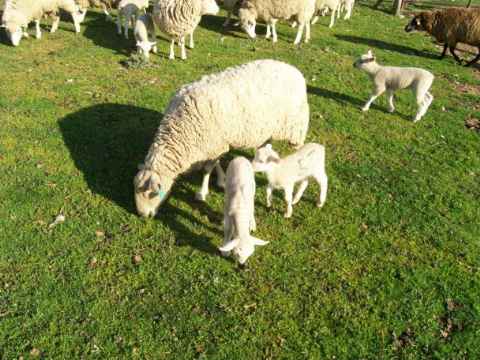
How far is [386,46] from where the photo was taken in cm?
1564

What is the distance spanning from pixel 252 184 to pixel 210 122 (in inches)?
55.9

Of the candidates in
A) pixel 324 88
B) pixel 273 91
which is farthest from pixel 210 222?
pixel 324 88

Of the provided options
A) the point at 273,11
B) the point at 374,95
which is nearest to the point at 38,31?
the point at 273,11

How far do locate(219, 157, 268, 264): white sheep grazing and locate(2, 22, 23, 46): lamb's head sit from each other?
34.7ft

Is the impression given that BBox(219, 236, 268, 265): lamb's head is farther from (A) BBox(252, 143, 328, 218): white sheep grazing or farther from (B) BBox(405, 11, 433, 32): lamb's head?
(B) BBox(405, 11, 433, 32): lamb's head

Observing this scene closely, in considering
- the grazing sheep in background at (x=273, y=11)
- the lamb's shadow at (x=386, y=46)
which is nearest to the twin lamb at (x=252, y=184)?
the grazing sheep in background at (x=273, y=11)

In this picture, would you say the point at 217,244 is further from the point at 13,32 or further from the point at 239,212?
the point at 13,32

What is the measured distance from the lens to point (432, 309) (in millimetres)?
5320

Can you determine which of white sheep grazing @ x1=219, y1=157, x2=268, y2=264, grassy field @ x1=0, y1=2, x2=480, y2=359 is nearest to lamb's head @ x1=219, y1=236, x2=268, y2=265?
white sheep grazing @ x1=219, y1=157, x2=268, y2=264

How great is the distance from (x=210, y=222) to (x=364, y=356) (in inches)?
123

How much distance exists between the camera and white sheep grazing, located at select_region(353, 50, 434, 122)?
9258mm

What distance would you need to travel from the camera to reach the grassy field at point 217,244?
15.9 ft

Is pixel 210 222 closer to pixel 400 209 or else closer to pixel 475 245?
pixel 400 209

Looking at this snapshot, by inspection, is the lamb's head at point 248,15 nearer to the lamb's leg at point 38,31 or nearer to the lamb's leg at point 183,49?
the lamb's leg at point 183,49
